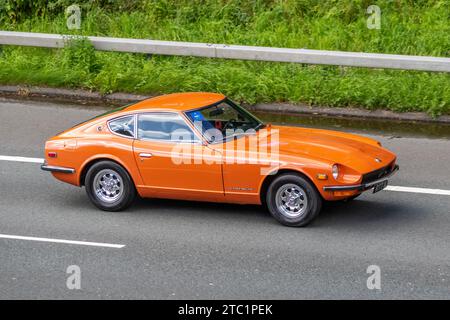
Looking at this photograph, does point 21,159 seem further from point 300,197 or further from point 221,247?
point 300,197

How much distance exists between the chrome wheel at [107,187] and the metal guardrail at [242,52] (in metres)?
5.29

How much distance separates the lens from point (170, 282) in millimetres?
10633

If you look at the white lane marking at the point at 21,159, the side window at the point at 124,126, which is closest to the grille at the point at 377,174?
the side window at the point at 124,126

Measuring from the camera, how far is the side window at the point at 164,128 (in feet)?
41.0

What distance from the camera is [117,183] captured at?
505 inches

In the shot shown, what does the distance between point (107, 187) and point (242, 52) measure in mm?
5333

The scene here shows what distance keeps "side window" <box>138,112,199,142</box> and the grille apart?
1991 millimetres

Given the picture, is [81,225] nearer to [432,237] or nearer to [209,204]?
[209,204]

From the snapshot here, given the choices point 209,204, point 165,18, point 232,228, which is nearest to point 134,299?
point 232,228

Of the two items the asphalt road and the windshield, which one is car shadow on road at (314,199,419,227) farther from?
the windshield

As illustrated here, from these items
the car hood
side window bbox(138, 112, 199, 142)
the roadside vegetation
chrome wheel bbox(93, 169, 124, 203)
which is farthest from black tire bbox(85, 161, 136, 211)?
the roadside vegetation

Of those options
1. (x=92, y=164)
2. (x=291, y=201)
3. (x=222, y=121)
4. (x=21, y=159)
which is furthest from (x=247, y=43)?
(x=291, y=201)

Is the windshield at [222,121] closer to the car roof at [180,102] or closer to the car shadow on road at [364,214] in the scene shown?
the car roof at [180,102]

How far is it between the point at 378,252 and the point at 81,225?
135 inches
